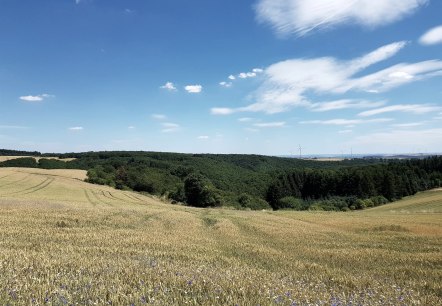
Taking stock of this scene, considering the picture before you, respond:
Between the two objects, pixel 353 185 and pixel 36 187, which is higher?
pixel 36 187

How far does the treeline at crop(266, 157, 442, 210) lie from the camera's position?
12529 cm

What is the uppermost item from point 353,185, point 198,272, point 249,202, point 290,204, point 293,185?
point 198,272

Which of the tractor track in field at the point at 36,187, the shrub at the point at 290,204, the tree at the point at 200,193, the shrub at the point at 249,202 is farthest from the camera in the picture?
the shrub at the point at 290,204

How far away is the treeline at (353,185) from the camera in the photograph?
411 ft

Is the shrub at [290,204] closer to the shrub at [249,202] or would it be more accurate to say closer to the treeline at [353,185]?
the treeline at [353,185]

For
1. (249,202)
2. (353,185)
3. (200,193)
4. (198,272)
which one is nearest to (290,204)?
(249,202)

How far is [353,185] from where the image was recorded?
13688 centimetres

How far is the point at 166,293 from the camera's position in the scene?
5109mm

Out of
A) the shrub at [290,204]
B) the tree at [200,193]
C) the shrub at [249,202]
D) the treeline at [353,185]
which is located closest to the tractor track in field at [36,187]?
the tree at [200,193]

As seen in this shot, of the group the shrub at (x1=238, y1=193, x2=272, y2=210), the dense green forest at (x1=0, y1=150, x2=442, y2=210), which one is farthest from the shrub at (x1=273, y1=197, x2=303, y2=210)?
the shrub at (x1=238, y1=193, x2=272, y2=210)

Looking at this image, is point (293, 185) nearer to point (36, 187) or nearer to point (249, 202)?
point (249, 202)

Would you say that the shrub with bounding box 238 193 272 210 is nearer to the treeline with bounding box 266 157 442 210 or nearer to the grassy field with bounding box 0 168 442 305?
the treeline with bounding box 266 157 442 210

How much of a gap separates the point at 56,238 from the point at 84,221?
33.9 feet

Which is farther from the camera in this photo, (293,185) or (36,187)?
(293,185)
